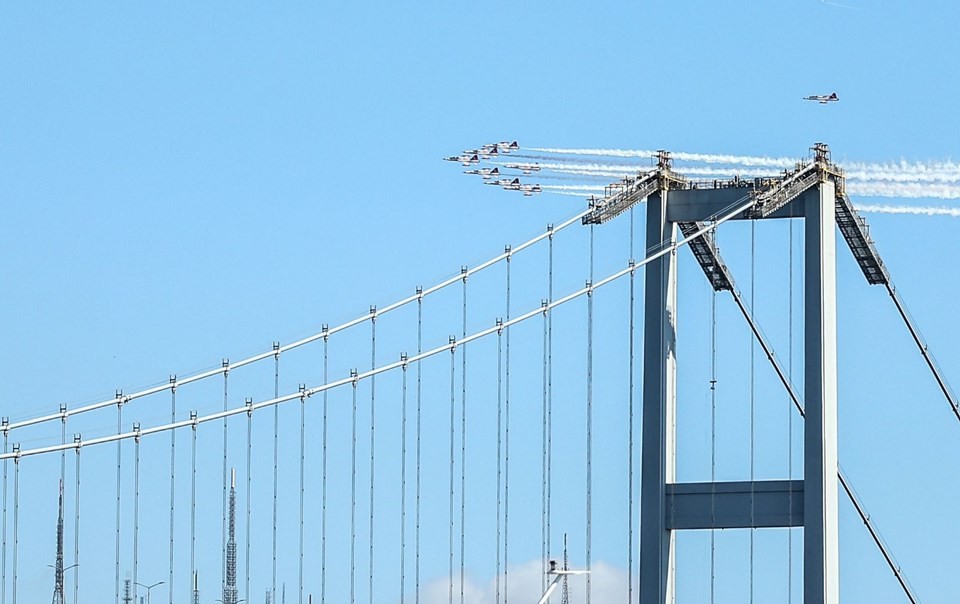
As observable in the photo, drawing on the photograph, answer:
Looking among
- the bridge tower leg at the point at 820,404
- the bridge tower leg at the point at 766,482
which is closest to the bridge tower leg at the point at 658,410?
the bridge tower leg at the point at 766,482

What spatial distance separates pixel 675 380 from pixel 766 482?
3762 mm

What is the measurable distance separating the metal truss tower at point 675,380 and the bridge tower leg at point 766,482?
0.02 metres

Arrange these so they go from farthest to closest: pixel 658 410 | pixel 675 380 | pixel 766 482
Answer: pixel 675 380 < pixel 658 410 < pixel 766 482

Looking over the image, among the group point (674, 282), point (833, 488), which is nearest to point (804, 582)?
point (833, 488)

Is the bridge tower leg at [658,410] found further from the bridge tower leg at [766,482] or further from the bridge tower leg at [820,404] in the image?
the bridge tower leg at [820,404]

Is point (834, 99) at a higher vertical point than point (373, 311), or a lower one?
higher

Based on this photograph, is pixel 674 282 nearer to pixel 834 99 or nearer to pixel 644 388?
pixel 644 388

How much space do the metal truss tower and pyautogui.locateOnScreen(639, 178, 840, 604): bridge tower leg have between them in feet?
0.08

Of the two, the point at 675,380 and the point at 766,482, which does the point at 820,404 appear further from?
the point at 675,380

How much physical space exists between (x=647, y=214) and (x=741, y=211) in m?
2.61

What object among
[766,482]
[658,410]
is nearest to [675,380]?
[658,410]

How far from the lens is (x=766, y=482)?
3698 inches

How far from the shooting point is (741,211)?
95312 mm

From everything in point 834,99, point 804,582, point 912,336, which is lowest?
point 804,582
